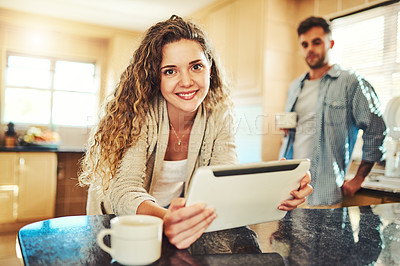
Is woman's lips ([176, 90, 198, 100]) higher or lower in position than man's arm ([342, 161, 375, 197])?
higher

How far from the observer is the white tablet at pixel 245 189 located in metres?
0.65

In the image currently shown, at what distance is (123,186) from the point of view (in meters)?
0.93

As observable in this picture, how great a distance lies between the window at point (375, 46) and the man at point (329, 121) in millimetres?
510

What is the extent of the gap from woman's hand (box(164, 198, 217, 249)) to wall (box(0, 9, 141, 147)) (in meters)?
3.85

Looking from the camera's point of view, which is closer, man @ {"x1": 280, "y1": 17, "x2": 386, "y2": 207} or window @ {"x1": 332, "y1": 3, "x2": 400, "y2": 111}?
man @ {"x1": 280, "y1": 17, "x2": 386, "y2": 207}

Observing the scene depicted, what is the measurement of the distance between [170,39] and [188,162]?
1.42 feet

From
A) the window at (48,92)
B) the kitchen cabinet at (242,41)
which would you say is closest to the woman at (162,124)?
the kitchen cabinet at (242,41)

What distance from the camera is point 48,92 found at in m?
4.87

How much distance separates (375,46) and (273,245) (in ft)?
7.48

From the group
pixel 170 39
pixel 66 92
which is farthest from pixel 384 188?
pixel 66 92

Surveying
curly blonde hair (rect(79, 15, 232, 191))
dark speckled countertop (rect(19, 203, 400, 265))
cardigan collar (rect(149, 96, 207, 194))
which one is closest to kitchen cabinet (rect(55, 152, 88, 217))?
curly blonde hair (rect(79, 15, 232, 191))

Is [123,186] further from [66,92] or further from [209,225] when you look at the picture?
[66,92]

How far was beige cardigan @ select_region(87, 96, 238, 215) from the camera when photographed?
3.43ft

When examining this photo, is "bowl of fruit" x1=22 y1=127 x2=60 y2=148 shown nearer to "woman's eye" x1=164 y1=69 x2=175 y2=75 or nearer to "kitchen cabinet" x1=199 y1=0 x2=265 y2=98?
"kitchen cabinet" x1=199 y1=0 x2=265 y2=98
